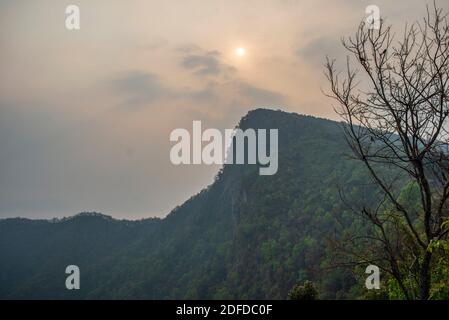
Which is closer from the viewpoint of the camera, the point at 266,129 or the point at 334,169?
the point at 334,169

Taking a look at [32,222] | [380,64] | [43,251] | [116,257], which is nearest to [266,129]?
[116,257]

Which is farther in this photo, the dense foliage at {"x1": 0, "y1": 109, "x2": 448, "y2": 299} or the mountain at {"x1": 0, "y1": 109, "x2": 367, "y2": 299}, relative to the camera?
the mountain at {"x1": 0, "y1": 109, "x2": 367, "y2": 299}

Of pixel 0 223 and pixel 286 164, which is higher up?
pixel 286 164

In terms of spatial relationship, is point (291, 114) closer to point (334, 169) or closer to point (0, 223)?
point (334, 169)

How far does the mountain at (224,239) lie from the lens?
228 feet

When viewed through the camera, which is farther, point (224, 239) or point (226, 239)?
point (224, 239)

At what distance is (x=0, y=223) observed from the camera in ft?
529

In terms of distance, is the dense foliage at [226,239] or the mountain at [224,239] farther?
the mountain at [224,239]

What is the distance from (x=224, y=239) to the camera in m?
119

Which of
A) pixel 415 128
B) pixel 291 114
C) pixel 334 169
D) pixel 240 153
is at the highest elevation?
pixel 291 114

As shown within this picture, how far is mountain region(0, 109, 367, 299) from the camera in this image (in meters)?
69.5
